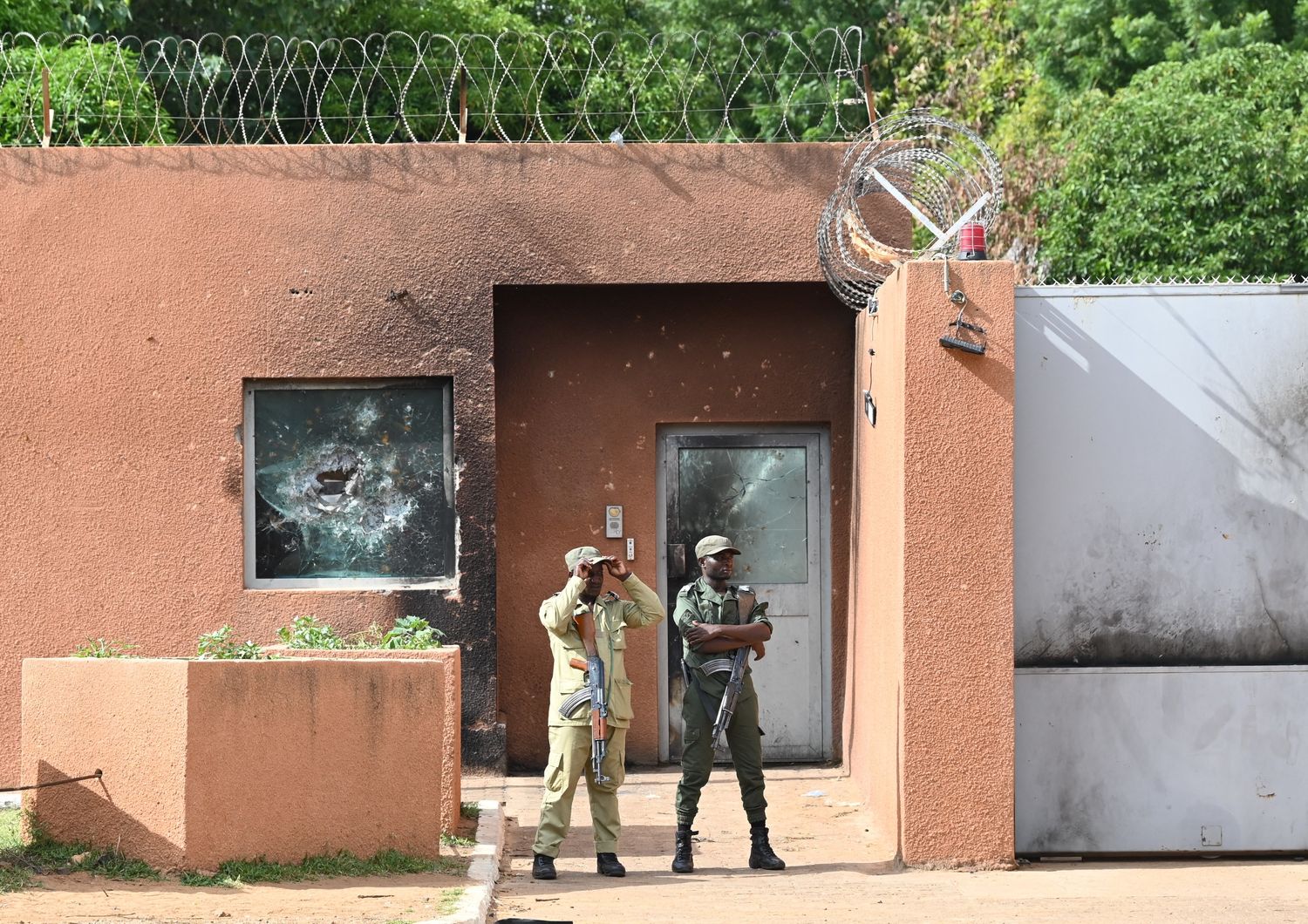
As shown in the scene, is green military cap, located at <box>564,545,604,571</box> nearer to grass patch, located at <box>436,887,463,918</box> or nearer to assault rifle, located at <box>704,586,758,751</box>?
assault rifle, located at <box>704,586,758,751</box>

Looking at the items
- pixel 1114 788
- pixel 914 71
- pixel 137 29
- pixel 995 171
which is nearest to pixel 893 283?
pixel 995 171

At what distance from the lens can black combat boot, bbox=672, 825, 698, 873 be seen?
294 inches

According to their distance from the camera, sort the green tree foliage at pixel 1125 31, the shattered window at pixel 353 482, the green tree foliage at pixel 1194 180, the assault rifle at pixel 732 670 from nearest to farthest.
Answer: the assault rifle at pixel 732 670 < the shattered window at pixel 353 482 < the green tree foliage at pixel 1194 180 < the green tree foliage at pixel 1125 31

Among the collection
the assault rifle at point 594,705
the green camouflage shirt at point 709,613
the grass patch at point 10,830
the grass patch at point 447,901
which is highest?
the green camouflage shirt at point 709,613

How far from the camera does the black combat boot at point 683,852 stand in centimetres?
746

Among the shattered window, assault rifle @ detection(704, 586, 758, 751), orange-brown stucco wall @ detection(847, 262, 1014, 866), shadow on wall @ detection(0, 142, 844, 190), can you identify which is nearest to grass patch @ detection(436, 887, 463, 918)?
assault rifle @ detection(704, 586, 758, 751)

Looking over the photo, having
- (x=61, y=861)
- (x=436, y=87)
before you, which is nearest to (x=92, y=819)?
(x=61, y=861)

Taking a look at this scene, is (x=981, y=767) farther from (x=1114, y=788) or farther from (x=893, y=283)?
(x=893, y=283)

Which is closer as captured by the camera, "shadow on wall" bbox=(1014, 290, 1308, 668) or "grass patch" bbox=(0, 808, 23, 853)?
"grass patch" bbox=(0, 808, 23, 853)

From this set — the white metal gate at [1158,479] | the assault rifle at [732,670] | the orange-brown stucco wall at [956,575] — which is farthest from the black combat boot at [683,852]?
the white metal gate at [1158,479]

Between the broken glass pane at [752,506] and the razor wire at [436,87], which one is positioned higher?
the razor wire at [436,87]

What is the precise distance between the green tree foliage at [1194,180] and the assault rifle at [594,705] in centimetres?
878

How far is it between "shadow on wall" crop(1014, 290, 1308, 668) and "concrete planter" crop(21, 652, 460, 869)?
3094 millimetres

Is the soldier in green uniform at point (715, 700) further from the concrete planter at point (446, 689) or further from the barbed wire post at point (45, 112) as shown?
the barbed wire post at point (45, 112)
